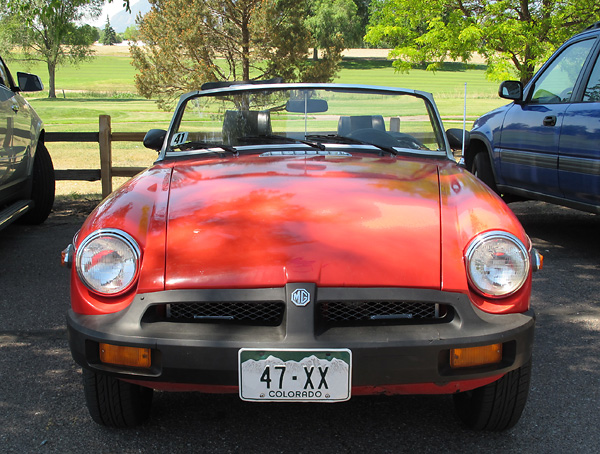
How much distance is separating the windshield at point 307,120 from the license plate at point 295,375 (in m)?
1.70

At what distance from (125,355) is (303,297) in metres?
0.65

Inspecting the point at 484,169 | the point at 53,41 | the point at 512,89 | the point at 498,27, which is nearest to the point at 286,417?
the point at 512,89

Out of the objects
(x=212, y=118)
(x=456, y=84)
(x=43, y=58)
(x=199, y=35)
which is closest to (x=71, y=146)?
(x=199, y=35)

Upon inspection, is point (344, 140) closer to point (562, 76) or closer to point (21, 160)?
point (562, 76)

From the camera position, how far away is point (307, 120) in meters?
3.91

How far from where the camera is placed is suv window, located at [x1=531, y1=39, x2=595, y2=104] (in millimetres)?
5633

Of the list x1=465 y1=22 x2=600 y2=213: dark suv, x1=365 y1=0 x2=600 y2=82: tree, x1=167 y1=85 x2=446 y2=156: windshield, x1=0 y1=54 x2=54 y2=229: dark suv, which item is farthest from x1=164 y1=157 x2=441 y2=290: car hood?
x1=365 y1=0 x2=600 y2=82: tree

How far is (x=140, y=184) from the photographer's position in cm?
298

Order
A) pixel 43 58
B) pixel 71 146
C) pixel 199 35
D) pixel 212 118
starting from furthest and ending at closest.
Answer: pixel 43 58 → pixel 71 146 → pixel 199 35 → pixel 212 118

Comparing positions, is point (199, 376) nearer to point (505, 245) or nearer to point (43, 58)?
point (505, 245)

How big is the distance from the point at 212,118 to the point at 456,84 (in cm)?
5886

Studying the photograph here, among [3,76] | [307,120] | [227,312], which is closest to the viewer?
[227,312]

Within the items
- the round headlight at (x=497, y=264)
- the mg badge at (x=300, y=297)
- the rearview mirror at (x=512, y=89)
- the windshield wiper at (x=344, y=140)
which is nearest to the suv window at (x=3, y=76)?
the windshield wiper at (x=344, y=140)

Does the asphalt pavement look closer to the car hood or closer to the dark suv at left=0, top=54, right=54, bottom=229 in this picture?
the car hood
